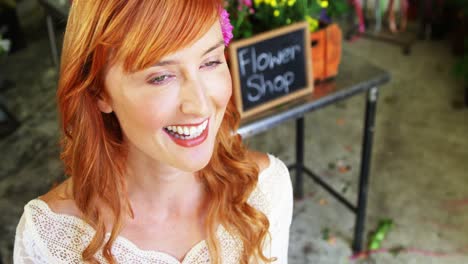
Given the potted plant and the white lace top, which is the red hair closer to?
the white lace top

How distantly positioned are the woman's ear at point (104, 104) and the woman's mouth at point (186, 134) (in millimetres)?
137

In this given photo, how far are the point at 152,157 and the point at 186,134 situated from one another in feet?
0.47

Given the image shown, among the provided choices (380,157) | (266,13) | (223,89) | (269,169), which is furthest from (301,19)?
(380,157)

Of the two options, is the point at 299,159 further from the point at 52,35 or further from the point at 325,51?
the point at 52,35

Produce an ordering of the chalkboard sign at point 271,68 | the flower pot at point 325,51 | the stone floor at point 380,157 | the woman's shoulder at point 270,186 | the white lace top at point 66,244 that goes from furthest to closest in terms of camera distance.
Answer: the stone floor at point 380,157
the flower pot at point 325,51
the chalkboard sign at point 271,68
the woman's shoulder at point 270,186
the white lace top at point 66,244

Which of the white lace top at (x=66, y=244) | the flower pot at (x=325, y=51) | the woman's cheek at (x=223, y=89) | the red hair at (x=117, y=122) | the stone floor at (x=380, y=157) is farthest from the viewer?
the stone floor at (x=380, y=157)

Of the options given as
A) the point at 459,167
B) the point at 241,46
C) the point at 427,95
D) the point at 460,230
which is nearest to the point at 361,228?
the point at 460,230

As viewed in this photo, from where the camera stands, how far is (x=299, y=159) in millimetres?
2576

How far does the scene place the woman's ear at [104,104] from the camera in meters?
1.02

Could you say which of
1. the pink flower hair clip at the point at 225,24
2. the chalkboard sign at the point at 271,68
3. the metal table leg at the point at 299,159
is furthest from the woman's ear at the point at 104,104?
the metal table leg at the point at 299,159

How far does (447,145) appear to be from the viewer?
3051mm

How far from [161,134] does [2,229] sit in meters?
1.99

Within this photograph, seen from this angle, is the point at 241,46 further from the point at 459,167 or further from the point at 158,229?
the point at 459,167

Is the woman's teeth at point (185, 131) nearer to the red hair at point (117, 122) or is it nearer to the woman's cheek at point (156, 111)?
the woman's cheek at point (156, 111)
